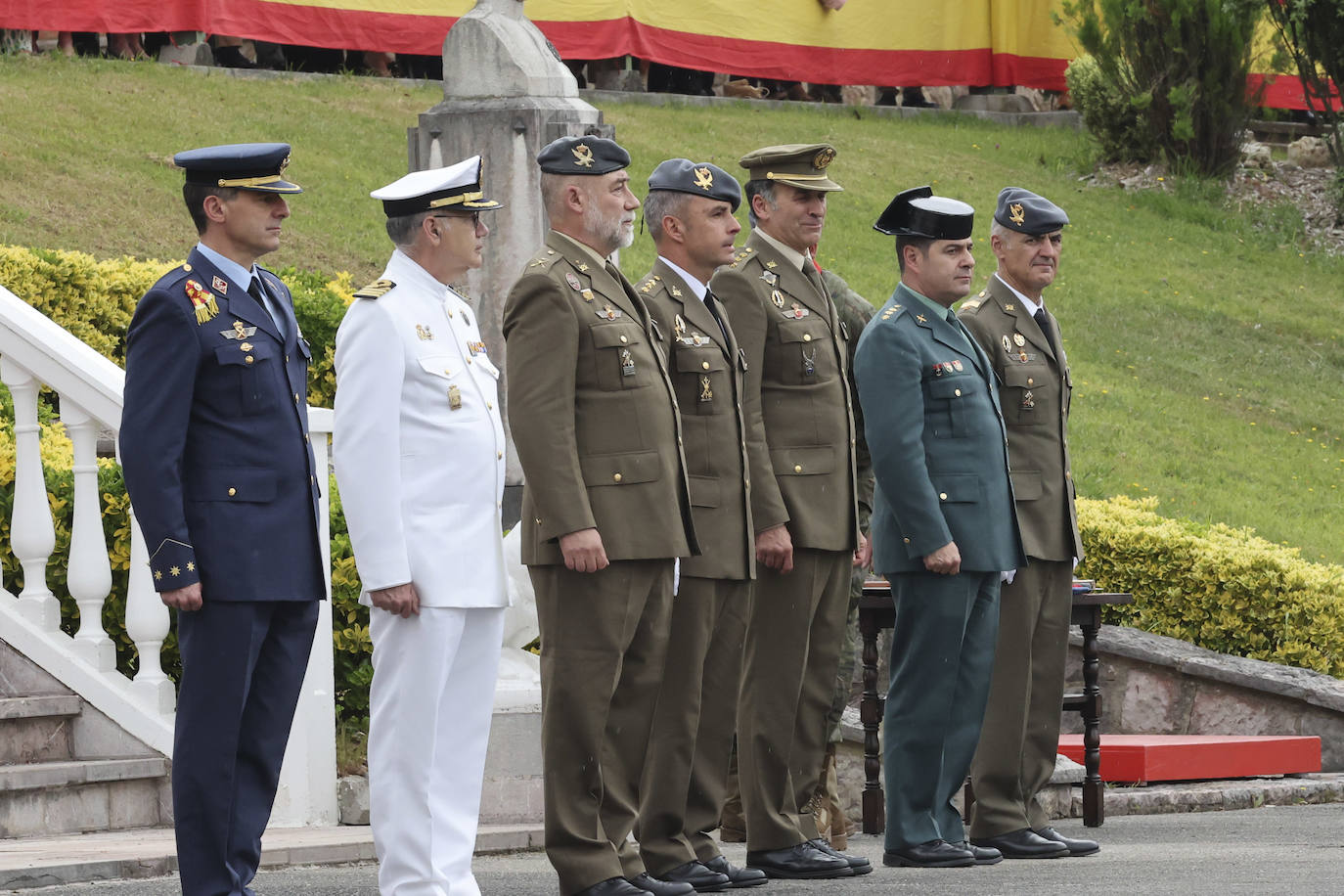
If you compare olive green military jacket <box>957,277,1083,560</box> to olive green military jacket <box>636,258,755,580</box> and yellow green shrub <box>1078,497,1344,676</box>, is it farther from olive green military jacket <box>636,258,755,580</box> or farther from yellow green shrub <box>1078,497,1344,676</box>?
yellow green shrub <box>1078,497,1344,676</box>

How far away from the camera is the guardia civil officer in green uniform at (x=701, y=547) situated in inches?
219

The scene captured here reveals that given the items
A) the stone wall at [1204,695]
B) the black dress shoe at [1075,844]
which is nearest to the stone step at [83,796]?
the black dress shoe at [1075,844]

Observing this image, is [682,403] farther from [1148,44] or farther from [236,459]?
[1148,44]

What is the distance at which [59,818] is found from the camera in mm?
6121

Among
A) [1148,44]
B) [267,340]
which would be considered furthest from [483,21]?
[1148,44]

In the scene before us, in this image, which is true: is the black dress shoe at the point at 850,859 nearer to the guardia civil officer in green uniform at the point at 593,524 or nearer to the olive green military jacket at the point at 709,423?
the guardia civil officer in green uniform at the point at 593,524

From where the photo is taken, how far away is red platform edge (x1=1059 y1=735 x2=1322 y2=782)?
8.31 meters

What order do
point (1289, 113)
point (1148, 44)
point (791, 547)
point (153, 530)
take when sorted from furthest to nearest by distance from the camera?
point (1289, 113) < point (1148, 44) < point (791, 547) < point (153, 530)

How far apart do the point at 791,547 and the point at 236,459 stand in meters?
1.81

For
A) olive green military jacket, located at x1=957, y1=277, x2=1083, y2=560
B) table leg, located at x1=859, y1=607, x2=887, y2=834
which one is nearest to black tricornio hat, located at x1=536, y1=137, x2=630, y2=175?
olive green military jacket, located at x1=957, y1=277, x2=1083, y2=560

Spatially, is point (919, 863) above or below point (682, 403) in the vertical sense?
below

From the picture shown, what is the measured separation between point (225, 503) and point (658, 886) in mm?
1507

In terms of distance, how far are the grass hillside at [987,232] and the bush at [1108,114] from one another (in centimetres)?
38

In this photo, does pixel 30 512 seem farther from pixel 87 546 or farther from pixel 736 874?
pixel 736 874
